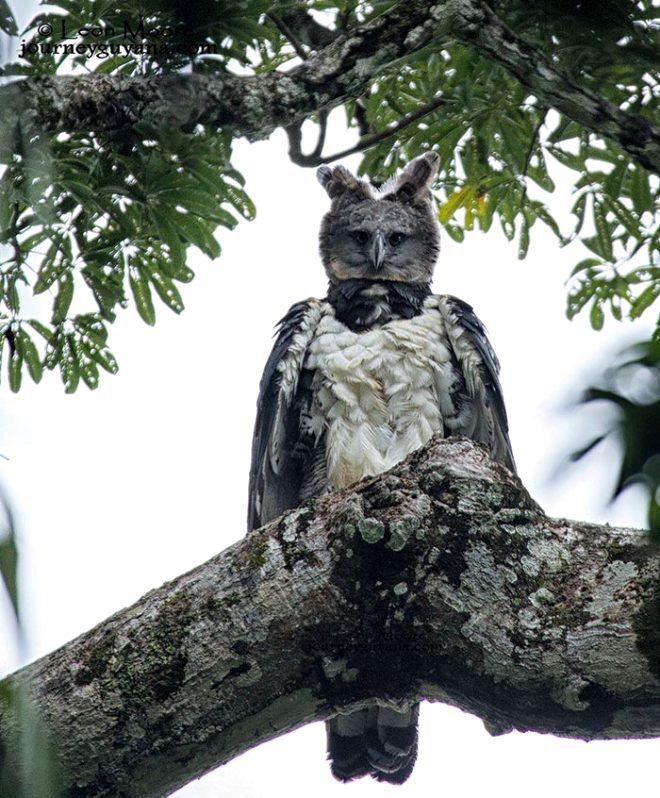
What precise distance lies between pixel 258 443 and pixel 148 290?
0.97 metres

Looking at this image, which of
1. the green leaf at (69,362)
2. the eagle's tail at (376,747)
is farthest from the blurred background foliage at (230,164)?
the eagle's tail at (376,747)

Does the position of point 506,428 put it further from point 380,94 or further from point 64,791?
point 64,791

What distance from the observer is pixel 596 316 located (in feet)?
15.4

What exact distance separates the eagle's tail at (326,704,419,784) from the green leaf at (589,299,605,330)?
198cm

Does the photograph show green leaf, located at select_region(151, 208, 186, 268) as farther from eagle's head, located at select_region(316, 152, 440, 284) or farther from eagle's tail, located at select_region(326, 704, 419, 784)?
eagle's tail, located at select_region(326, 704, 419, 784)

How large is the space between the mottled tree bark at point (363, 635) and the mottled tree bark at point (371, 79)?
4.88 feet

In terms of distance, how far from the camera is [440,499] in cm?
273

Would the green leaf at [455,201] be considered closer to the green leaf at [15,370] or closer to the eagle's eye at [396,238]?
the eagle's eye at [396,238]

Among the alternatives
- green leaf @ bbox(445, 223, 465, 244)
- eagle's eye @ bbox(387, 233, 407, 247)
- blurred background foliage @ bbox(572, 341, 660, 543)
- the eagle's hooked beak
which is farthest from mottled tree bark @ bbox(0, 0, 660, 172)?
blurred background foliage @ bbox(572, 341, 660, 543)

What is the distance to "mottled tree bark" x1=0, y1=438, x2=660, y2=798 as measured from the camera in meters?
2.43

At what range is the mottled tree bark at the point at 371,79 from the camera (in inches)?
138

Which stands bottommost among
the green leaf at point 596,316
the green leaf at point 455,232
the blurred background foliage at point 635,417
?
the blurred background foliage at point 635,417

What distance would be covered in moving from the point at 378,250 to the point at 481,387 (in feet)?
3.91

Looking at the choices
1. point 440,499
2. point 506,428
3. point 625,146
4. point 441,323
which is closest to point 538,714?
point 440,499
